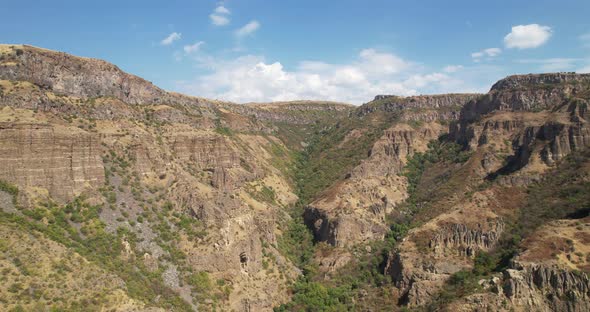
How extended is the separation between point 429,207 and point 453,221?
16.1 m

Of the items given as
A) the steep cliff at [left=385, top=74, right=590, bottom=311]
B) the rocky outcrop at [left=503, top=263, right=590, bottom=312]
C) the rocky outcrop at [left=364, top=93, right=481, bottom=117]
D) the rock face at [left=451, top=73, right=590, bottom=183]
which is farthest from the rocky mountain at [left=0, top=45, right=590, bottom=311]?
the rocky outcrop at [left=364, top=93, right=481, bottom=117]

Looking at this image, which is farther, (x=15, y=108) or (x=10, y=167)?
(x=15, y=108)

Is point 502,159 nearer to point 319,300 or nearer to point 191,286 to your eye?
point 319,300

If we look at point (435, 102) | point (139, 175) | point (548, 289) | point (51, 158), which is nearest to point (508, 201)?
point (548, 289)

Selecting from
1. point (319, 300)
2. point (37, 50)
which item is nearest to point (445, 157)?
point (319, 300)

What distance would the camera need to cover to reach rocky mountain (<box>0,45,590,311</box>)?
62.2 metres

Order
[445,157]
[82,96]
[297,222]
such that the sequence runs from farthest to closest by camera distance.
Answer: [445,157] → [297,222] → [82,96]

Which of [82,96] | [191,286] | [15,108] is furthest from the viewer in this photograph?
[82,96]

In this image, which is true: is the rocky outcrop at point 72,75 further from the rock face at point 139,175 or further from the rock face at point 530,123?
the rock face at point 530,123

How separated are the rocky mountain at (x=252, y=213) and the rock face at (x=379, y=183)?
560mm

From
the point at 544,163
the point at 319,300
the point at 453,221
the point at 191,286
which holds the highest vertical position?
the point at 544,163

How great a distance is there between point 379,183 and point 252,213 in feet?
144

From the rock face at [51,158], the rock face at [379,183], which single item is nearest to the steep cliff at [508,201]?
the rock face at [379,183]

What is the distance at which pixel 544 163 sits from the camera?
95562 millimetres
